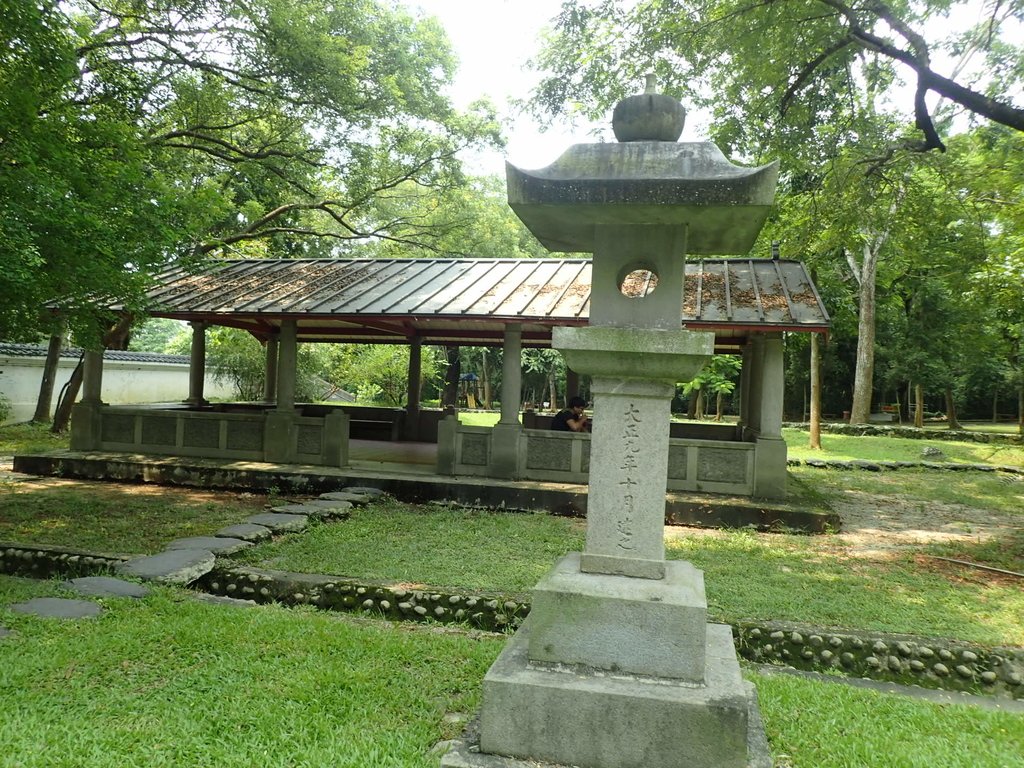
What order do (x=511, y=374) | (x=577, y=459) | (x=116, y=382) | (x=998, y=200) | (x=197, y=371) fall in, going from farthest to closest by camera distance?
(x=116, y=382) < (x=197, y=371) < (x=998, y=200) < (x=511, y=374) < (x=577, y=459)

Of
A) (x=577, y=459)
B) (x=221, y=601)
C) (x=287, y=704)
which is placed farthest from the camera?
(x=577, y=459)

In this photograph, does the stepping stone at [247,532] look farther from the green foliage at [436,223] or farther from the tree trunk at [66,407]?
the tree trunk at [66,407]

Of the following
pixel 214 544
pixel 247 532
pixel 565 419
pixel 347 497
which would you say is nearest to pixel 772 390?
pixel 565 419

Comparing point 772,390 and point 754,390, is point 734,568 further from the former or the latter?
point 754,390

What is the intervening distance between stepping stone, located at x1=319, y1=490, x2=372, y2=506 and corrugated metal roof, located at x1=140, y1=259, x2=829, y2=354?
2844 mm

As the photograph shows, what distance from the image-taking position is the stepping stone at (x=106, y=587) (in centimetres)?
584

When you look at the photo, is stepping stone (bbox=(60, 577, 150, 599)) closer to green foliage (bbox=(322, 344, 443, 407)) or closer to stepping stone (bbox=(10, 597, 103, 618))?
stepping stone (bbox=(10, 597, 103, 618))

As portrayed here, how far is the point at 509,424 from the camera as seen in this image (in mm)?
11539

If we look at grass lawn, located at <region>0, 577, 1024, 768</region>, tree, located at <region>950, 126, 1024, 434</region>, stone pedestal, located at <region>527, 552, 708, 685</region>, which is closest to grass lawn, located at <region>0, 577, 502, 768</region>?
grass lawn, located at <region>0, 577, 1024, 768</region>

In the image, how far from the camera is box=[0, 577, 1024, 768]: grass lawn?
11.5 ft

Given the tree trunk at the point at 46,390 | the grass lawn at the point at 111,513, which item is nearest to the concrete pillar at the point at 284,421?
the grass lawn at the point at 111,513

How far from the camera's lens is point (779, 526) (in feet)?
32.0

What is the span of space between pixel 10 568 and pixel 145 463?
522 cm

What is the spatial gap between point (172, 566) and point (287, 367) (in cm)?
616
